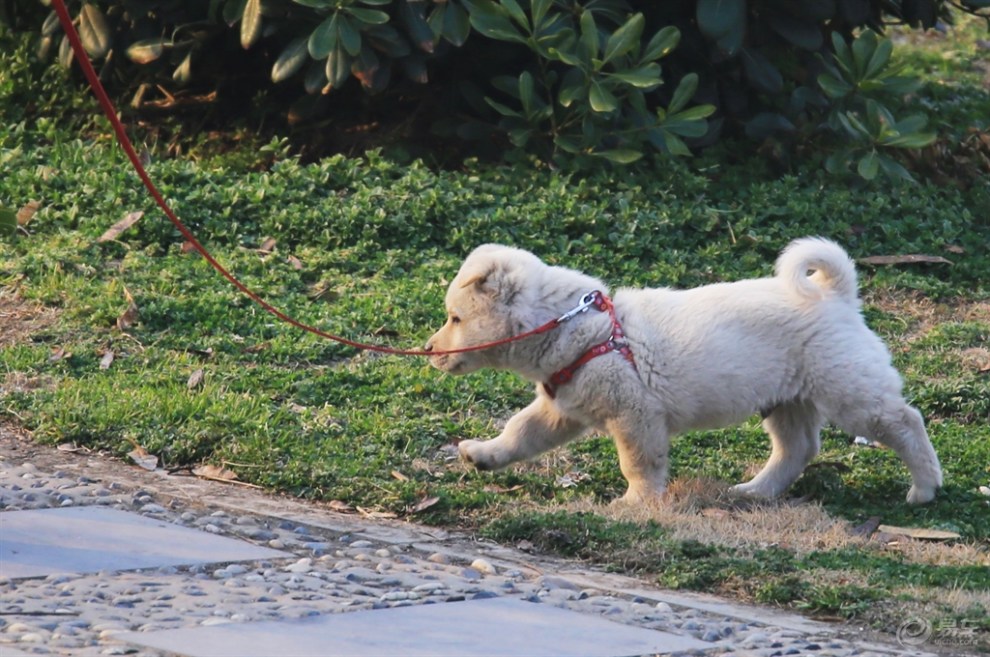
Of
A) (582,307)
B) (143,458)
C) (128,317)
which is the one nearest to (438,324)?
(128,317)

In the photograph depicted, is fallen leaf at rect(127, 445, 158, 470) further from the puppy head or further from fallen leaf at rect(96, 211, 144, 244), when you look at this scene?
fallen leaf at rect(96, 211, 144, 244)

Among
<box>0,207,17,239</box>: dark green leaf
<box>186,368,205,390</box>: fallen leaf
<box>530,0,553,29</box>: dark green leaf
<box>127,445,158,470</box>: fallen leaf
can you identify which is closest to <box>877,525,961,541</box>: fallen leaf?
<box>127,445,158,470</box>: fallen leaf

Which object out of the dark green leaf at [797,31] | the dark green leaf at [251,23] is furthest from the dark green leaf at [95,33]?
the dark green leaf at [797,31]

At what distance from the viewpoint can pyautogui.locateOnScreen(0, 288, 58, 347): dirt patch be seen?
7.73 meters

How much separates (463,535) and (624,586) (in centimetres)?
83

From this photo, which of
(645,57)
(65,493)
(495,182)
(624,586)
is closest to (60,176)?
(495,182)

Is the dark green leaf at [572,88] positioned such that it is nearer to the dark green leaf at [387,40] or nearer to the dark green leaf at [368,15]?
the dark green leaf at [387,40]

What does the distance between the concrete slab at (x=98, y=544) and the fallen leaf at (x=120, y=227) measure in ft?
12.8

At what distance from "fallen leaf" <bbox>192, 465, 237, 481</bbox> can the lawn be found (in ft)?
0.20

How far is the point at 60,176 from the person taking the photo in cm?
989

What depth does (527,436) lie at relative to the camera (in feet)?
20.2

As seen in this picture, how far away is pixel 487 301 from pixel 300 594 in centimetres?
196

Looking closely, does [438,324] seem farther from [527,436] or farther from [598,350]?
[598,350]

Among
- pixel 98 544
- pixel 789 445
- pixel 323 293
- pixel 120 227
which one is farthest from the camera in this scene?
pixel 120 227
